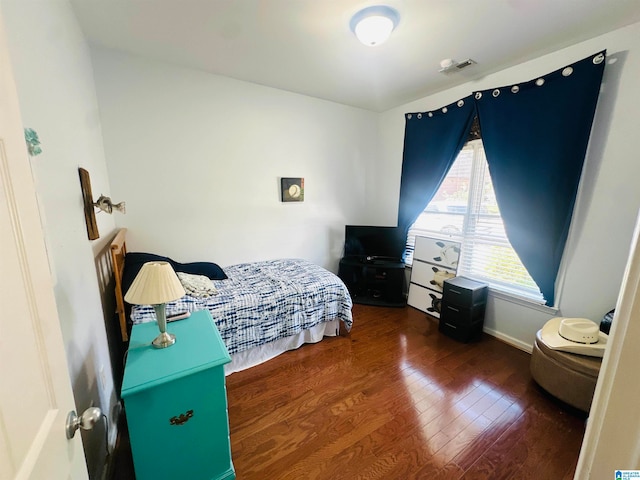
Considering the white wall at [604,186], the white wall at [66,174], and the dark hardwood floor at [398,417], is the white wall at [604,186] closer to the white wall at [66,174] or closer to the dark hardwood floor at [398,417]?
the dark hardwood floor at [398,417]

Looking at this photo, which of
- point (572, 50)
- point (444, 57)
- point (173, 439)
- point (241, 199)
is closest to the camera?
point (173, 439)

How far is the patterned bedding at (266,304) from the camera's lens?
6.93ft

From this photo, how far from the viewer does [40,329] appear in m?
0.58

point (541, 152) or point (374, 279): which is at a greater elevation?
point (541, 152)

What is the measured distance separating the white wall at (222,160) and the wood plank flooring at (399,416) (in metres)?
1.49

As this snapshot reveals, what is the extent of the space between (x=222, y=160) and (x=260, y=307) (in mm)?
1663

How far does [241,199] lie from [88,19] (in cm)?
177

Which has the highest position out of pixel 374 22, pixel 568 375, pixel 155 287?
pixel 374 22

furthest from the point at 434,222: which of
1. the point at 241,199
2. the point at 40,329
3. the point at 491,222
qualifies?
the point at 40,329

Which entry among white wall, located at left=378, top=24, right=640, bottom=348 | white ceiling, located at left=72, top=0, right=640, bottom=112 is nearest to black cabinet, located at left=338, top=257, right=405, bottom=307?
white wall, located at left=378, top=24, right=640, bottom=348

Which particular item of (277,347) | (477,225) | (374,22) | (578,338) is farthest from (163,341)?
(477,225)

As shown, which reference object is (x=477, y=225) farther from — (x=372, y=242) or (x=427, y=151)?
(x=372, y=242)

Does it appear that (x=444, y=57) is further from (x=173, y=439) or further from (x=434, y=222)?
(x=173, y=439)

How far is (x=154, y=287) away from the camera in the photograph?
1.23 metres
